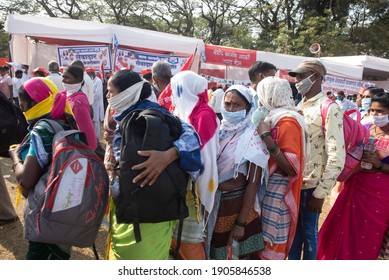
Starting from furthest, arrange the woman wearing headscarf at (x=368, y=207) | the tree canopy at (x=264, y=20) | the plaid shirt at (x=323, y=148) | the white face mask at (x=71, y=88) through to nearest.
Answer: the tree canopy at (x=264, y=20), the white face mask at (x=71, y=88), the woman wearing headscarf at (x=368, y=207), the plaid shirt at (x=323, y=148)

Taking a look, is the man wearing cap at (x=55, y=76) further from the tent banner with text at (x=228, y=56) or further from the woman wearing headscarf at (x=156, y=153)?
the tent banner with text at (x=228, y=56)

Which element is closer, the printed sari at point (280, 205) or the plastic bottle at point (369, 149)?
the printed sari at point (280, 205)

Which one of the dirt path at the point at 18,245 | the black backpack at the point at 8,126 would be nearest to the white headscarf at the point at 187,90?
the black backpack at the point at 8,126

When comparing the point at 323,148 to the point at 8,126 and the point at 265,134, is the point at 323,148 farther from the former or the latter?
the point at 8,126

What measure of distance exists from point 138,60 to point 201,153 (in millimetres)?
7664

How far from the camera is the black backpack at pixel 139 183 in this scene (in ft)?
4.87

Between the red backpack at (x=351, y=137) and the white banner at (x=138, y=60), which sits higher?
the white banner at (x=138, y=60)

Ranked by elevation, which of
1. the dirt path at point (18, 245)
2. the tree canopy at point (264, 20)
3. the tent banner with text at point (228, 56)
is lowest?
the dirt path at point (18, 245)

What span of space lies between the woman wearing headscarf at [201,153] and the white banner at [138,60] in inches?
A: 278

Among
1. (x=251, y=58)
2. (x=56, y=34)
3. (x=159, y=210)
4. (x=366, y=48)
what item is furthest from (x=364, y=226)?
(x=366, y=48)

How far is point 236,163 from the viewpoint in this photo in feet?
6.23

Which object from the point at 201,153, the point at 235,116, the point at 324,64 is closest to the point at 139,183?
the point at 201,153

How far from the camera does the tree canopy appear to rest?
20.9 m

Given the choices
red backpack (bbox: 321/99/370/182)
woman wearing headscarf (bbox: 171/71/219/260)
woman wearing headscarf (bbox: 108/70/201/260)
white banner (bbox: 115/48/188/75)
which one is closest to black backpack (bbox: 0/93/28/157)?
woman wearing headscarf (bbox: 108/70/201/260)
